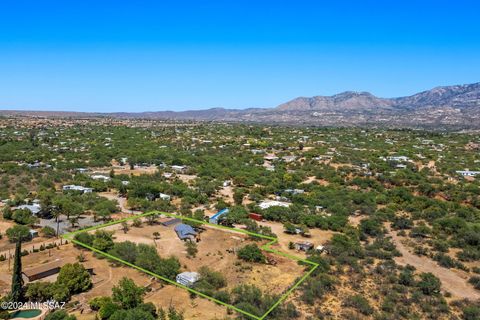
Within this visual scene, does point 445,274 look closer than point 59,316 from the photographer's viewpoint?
No

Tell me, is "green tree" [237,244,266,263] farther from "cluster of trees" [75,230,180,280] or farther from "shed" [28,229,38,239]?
"shed" [28,229,38,239]

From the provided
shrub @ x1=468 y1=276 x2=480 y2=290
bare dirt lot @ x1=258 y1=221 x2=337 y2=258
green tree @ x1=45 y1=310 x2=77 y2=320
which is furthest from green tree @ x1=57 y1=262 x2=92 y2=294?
shrub @ x1=468 y1=276 x2=480 y2=290

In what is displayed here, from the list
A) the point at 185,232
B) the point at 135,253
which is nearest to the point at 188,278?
the point at 135,253

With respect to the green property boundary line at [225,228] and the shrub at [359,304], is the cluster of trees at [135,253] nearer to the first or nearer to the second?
the green property boundary line at [225,228]

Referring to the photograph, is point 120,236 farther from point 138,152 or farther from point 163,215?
point 138,152

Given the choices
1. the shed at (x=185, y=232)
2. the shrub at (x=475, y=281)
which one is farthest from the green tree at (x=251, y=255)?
the shrub at (x=475, y=281)

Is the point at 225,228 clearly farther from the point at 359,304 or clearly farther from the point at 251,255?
the point at 359,304
